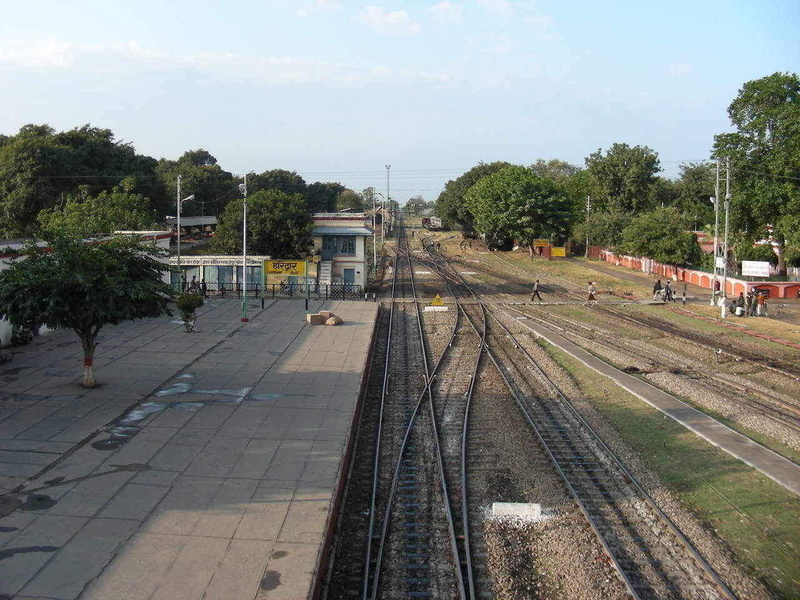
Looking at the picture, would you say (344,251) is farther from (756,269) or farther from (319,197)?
(319,197)

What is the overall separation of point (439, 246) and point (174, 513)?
7999cm

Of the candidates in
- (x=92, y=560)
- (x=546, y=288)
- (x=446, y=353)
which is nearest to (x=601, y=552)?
(x=92, y=560)

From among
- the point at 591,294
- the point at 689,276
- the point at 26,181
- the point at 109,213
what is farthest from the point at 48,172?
the point at 689,276

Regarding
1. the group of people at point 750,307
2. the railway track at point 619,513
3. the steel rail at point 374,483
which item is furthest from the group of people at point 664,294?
the railway track at point 619,513

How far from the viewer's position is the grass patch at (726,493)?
9688mm

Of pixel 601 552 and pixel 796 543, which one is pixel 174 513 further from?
pixel 796 543

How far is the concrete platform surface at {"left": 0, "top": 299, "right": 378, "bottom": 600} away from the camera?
327 inches

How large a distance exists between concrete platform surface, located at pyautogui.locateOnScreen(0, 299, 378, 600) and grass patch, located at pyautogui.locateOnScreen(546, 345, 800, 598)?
5.97 m

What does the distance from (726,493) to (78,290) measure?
13.6m

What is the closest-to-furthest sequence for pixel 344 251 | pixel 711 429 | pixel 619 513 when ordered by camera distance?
pixel 619 513
pixel 711 429
pixel 344 251

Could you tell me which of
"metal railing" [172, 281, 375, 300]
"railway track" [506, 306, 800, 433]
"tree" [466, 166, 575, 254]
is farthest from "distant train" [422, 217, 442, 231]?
"railway track" [506, 306, 800, 433]

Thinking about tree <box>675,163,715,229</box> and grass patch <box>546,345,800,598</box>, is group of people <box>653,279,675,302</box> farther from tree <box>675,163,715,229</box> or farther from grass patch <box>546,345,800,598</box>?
tree <box>675,163,715,229</box>

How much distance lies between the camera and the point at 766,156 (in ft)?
137

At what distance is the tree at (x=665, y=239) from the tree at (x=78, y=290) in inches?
1611
